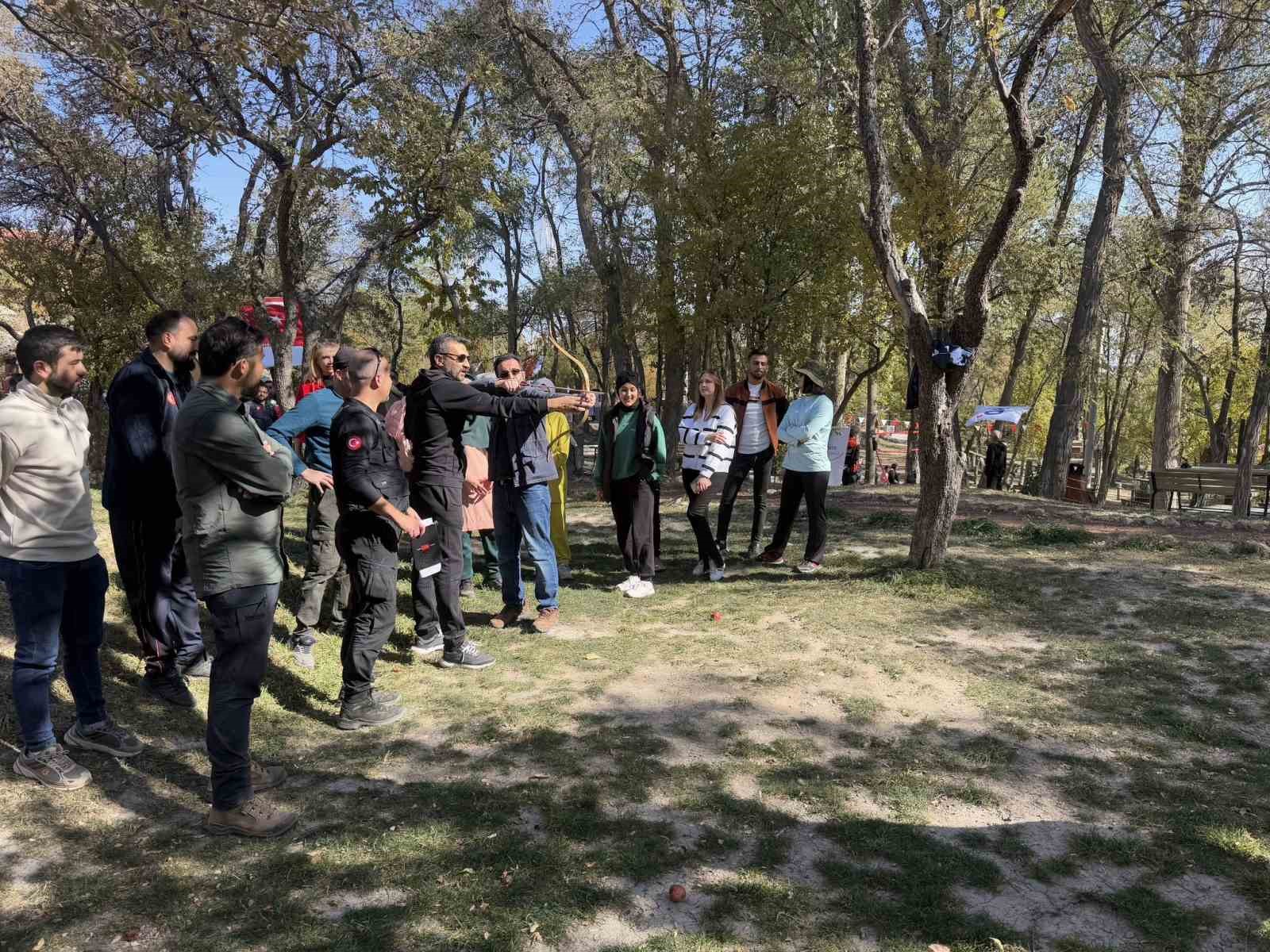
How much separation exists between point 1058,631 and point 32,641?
586cm

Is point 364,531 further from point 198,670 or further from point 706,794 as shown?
point 706,794

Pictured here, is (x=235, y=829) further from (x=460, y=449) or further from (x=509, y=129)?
(x=509, y=129)

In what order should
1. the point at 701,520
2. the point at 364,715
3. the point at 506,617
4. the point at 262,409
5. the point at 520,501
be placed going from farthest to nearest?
the point at 262,409
the point at 701,520
the point at 506,617
the point at 520,501
the point at 364,715

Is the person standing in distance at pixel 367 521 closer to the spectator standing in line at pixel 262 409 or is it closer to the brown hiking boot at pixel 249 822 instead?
the brown hiking boot at pixel 249 822

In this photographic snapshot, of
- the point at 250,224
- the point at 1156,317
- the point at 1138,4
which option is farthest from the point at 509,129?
the point at 1156,317

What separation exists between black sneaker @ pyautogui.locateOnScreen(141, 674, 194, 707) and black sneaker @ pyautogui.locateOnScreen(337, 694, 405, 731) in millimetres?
785

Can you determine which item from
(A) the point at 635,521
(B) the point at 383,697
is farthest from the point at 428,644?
(A) the point at 635,521

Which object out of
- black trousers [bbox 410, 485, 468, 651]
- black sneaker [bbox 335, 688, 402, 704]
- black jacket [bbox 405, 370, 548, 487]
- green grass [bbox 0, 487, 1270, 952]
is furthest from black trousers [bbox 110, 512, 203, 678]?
black jacket [bbox 405, 370, 548, 487]

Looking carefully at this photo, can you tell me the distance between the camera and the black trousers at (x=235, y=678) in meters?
3.10

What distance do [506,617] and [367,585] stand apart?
1.97 metres

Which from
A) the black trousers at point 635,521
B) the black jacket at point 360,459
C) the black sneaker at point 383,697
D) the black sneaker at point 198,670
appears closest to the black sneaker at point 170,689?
the black sneaker at point 198,670

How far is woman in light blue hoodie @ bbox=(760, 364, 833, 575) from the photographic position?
23.6 ft

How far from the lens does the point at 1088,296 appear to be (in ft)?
50.5

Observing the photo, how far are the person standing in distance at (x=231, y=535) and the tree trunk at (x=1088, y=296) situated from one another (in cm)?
1194
